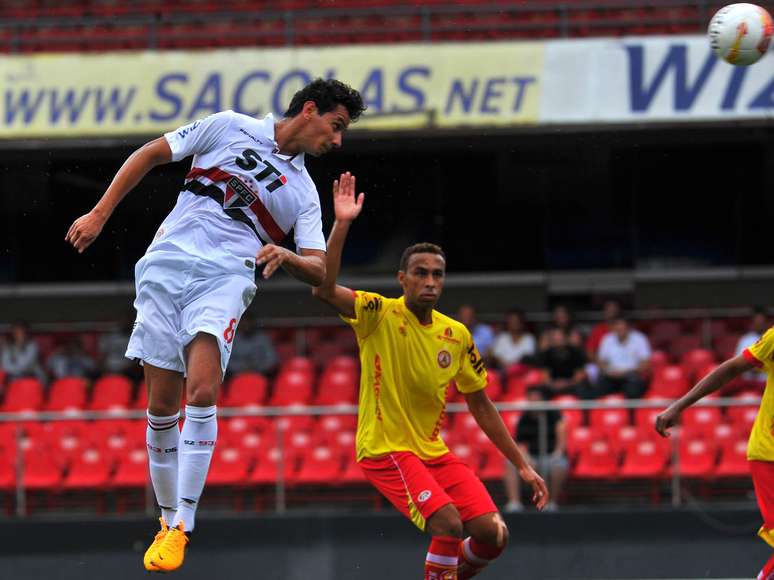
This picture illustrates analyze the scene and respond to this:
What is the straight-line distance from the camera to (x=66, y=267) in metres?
17.5

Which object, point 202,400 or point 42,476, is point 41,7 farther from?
point 202,400

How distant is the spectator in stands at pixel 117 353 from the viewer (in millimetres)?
13966

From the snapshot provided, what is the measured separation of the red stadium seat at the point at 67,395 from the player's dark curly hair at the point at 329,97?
7575mm

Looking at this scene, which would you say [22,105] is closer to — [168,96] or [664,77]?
[168,96]

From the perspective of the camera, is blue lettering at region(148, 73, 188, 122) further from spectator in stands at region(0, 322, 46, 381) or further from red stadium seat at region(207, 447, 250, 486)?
red stadium seat at region(207, 447, 250, 486)

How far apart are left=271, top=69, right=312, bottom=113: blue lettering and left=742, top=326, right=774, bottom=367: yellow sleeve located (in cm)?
789

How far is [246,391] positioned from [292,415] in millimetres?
1588

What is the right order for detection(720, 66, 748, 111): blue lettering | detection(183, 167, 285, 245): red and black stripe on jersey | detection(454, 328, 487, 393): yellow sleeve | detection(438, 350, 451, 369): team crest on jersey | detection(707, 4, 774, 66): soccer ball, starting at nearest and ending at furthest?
detection(183, 167, 285, 245): red and black stripe on jersey
detection(438, 350, 451, 369): team crest on jersey
detection(454, 328, 487, 393): yellow sleeve
detection(707, 4, 774, 66): soccer ball
detection(720, 66, 748, 111): blue lettering

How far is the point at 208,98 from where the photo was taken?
14336 mm

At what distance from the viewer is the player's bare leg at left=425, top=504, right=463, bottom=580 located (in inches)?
296

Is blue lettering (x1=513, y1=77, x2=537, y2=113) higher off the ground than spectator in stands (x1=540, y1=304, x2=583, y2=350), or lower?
higher

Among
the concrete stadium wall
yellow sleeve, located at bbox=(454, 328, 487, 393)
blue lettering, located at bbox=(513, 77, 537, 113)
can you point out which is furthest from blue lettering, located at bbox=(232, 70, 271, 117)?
yellow sleeve, located at bbox=(454, 328, 487, 393)

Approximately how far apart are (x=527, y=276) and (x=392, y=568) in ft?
20.2

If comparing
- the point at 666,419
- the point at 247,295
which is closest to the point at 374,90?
the point at 666,419
